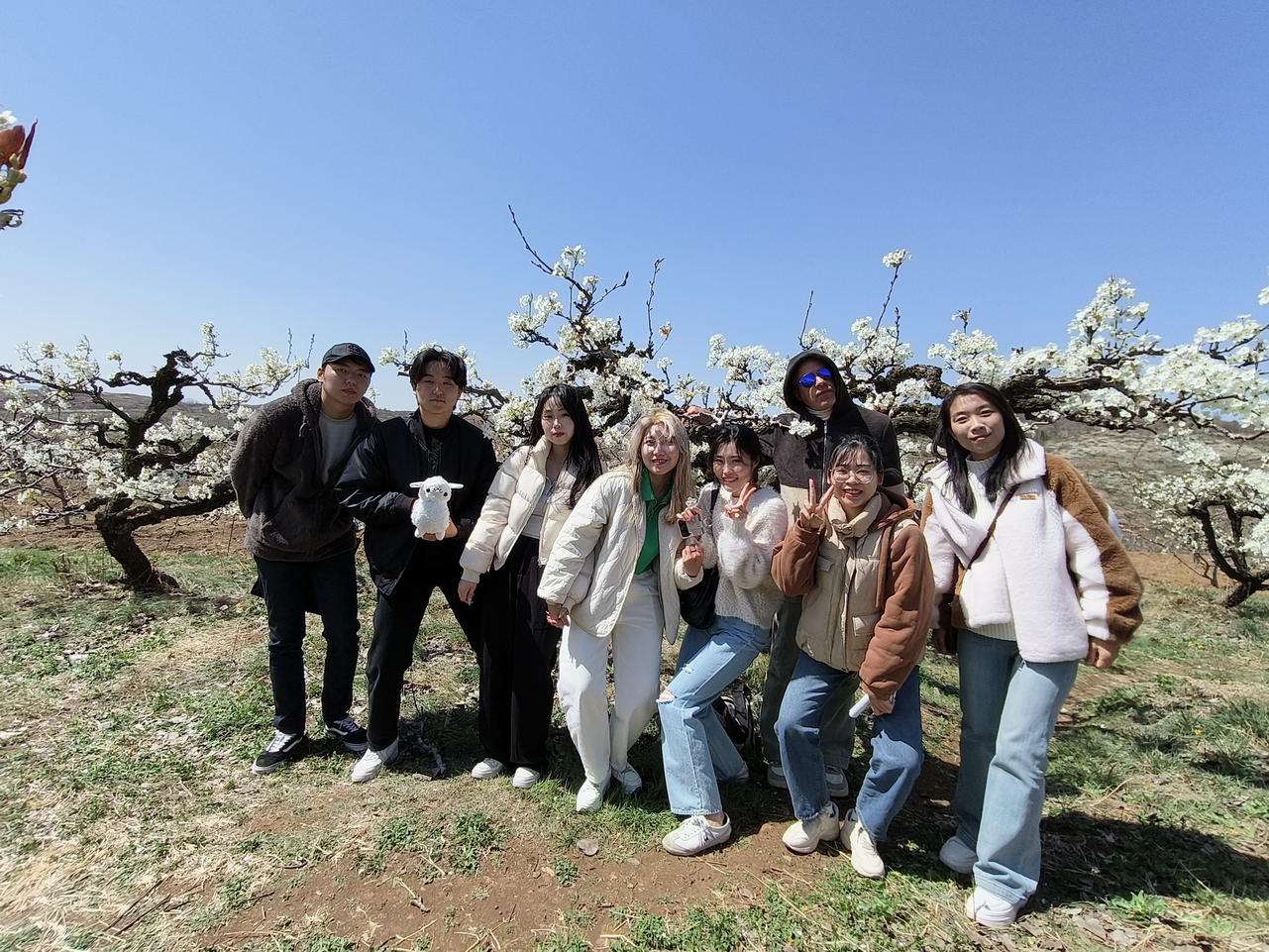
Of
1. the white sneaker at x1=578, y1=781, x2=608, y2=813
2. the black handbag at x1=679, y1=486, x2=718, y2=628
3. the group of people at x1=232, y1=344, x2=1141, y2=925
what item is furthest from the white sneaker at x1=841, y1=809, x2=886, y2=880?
the white sneaker at x1=578, y1=781, x2=608, y2=813

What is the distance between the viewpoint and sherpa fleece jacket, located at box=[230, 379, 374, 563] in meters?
3.28

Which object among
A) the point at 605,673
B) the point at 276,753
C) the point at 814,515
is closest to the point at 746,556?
the point at 814,515

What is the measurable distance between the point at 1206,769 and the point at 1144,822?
0.96m

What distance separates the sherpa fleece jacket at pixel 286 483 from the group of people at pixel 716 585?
0.4 inches

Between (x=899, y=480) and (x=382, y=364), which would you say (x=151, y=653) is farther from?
(x=899, y=480)

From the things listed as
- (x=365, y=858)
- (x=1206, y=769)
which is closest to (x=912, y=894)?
(x=365, y=858)

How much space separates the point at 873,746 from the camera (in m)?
2.64

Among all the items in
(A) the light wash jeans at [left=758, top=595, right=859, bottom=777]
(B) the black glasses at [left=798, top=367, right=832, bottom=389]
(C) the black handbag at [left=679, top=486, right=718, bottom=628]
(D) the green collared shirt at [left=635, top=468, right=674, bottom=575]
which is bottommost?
→ (A) the light wash jeans at [left=758, top=595, right=859, bottom=777]

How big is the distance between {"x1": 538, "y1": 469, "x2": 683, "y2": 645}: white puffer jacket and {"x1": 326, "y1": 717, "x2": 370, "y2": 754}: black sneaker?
154cm

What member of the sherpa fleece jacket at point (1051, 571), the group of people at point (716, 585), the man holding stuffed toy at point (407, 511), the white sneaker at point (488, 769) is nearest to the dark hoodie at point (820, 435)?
the group of people at point (716, 585)

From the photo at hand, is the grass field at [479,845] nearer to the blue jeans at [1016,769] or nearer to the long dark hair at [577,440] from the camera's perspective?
the blue jeans at [1016,769]

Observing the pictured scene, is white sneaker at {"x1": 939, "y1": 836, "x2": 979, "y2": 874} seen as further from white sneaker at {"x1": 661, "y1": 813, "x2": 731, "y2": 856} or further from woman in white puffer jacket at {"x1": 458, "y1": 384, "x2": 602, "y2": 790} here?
woman in white puffer jacket at {"x1": 458, "y1": 384, "x2": 602, "y2": 790}

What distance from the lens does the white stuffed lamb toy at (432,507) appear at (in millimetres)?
3020

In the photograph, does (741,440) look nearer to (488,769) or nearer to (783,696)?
(783,696)
